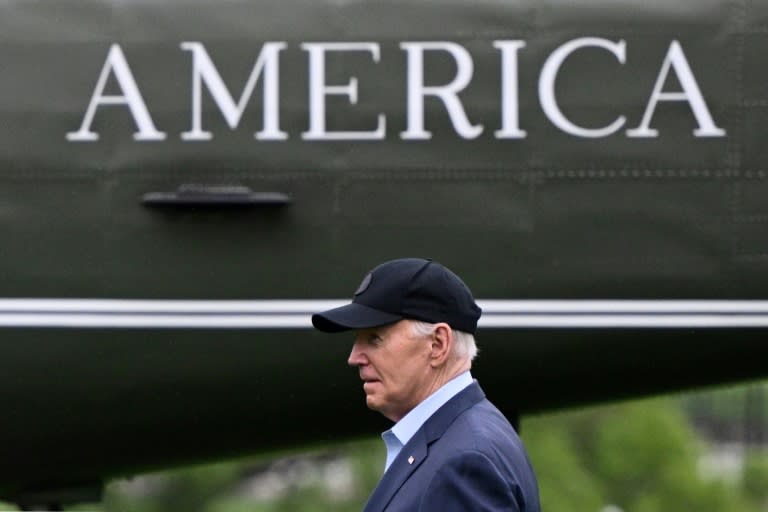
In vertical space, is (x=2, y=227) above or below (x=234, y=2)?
below

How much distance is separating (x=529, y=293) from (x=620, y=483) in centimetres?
2606

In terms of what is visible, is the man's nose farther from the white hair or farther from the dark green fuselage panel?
the dark green fuselage panel

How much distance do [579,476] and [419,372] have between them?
27306 mm

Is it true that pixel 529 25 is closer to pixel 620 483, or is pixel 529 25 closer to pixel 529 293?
pixel 529 293

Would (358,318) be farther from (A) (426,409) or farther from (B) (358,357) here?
(A) (426,409)

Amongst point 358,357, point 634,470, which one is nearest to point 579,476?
point 634,470

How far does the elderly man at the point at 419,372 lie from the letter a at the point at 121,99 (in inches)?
79.5

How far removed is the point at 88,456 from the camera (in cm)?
543

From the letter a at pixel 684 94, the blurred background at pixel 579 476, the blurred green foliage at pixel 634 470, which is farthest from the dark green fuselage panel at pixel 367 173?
the blurred green foliage at pixel 634 470

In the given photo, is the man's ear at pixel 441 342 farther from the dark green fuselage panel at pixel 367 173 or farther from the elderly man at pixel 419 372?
the dark green fuselage panel at pixel 367 173

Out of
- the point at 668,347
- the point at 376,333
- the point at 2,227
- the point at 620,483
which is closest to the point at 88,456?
the point at 2,227

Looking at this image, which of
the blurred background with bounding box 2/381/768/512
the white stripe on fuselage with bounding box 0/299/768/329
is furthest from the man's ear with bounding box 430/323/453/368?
the blurred background with bounding box 2/381/768/512

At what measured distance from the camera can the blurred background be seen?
2936 cm

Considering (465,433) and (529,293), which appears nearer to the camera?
(465,433)
